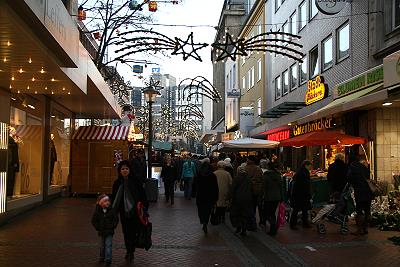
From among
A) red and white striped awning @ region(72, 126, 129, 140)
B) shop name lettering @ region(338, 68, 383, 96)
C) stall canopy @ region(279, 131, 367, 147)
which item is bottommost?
stall canopy @ region(279, 131, 367, 147)

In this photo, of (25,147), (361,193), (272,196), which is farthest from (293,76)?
(361,193)

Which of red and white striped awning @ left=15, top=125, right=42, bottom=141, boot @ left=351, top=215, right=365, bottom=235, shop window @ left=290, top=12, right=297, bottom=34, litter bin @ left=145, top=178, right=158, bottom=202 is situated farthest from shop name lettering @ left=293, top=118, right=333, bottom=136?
red and white striped awning @ left=15, top=125, right=42, bottom=141

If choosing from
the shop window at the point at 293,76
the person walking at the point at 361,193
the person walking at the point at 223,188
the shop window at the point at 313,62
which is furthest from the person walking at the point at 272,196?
the shop window at the point at 293,76

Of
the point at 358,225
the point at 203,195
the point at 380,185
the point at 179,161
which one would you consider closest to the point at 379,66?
the point at 380,185

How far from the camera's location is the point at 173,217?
14.4m

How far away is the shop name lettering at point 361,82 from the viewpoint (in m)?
15.6

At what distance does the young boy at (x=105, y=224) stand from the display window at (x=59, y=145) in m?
10.9

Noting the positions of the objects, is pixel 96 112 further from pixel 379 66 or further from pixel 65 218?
pixel 379 66

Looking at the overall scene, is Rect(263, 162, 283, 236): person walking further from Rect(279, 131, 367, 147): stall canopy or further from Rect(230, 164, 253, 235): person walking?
Rect(279, 131, 367, 147): stall canopy

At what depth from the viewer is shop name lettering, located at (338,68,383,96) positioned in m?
15.6

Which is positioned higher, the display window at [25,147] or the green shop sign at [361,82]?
the green shop sign at [361,82]

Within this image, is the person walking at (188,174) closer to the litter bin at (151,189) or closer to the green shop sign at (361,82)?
the litter bin at (151,189)

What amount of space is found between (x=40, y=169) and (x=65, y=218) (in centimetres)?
389

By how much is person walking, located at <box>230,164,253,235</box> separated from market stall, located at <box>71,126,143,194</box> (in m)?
9.54
